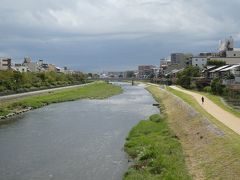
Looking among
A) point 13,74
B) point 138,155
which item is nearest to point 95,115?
point 138,155

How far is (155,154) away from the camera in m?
20.5

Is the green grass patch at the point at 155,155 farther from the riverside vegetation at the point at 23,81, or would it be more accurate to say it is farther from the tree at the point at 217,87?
the riverside vegetation at the point at 23,81

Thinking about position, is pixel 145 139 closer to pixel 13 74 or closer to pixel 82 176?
pixel 82 176

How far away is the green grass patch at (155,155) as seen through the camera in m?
17.3

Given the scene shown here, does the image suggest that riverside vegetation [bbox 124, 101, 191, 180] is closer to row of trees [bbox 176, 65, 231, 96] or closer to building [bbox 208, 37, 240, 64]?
row of trees [bbox 176, 65, 231, 96]

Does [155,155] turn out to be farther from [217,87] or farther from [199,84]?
[199,84]

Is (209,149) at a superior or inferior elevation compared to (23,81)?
inferior

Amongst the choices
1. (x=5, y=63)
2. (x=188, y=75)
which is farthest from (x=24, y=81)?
(x=5, y=63)

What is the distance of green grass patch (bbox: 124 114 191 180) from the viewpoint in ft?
56.8

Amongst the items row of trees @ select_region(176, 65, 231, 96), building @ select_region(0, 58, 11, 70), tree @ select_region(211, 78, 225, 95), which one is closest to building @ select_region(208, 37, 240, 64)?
row of trees @ select_region(176, 65, 231, 96)

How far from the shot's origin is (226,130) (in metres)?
22.7

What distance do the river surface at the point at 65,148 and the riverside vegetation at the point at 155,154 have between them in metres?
0.77

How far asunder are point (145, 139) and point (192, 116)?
7.28 metres

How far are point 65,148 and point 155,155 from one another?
719 centimetres
